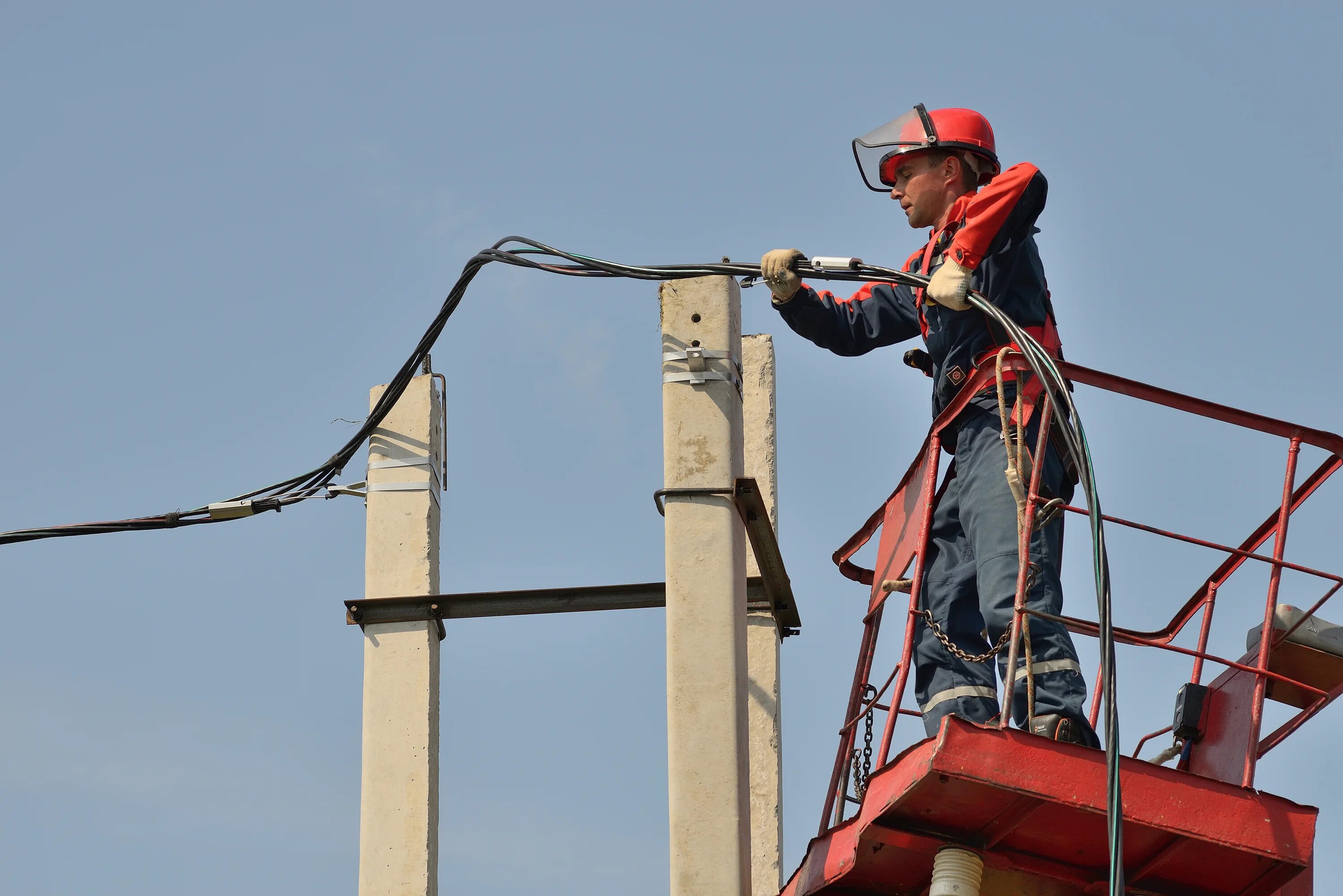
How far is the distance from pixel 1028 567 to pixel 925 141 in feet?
7.69

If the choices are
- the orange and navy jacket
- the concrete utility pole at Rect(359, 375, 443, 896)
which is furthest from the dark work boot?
the concrete utility pole at Rect(359, 375, 443, 896)

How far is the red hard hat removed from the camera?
8.26 meters

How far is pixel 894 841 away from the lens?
22.0 ft

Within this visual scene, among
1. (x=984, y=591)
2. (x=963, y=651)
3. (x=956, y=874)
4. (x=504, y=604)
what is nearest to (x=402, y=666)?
(x=504, y=604)

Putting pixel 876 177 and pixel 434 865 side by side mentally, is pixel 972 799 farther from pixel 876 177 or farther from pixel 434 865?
pixel 876 177

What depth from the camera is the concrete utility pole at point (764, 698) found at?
28.6ft

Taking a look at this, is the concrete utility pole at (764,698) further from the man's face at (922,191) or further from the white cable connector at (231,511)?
the white cable connector at (231,511)

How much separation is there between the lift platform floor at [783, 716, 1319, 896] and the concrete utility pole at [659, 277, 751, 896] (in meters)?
0.49

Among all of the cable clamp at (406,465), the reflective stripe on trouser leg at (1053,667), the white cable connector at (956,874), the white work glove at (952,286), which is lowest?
the white cable connector at (956,874)

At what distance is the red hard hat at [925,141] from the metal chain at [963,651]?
1.99 metres

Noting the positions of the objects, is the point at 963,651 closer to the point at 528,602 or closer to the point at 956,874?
the point at 956,874

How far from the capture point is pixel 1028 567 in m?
6.64

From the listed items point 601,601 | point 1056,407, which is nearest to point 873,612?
point 601,601

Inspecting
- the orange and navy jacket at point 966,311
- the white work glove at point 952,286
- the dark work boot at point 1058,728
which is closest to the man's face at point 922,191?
the orange and navy jacket at point 966,311
